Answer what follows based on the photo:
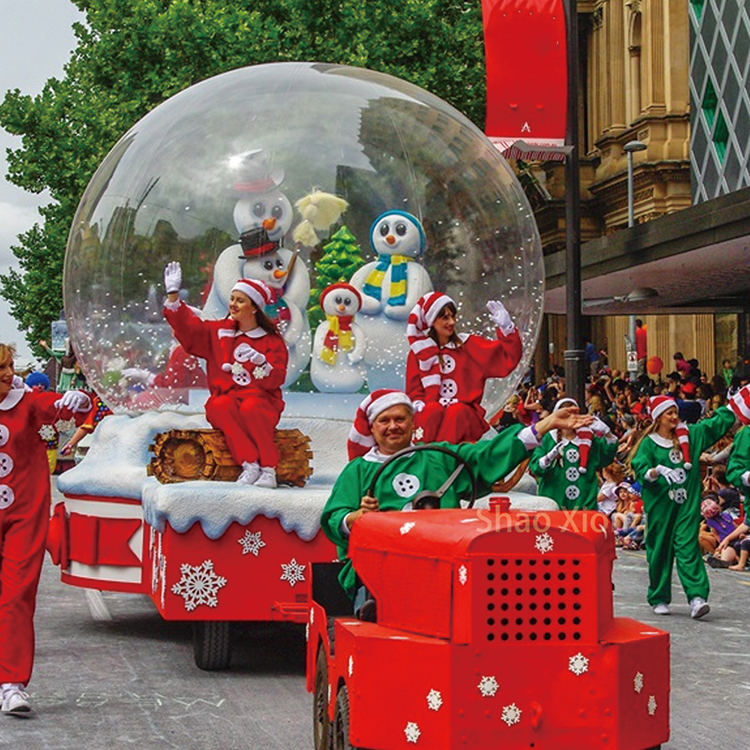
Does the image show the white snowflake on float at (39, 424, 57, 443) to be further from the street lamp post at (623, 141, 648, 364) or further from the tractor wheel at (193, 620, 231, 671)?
the street lamp post at (623, 141, 648, 364)

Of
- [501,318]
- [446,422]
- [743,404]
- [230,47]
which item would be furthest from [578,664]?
[230,47]

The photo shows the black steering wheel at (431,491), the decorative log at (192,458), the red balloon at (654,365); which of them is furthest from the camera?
the red balloon at (654,365)

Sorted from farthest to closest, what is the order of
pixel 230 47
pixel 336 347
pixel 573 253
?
pixel 230 47
pixel 573 253
pixel 336 347

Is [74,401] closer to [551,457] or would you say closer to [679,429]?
[679,429]

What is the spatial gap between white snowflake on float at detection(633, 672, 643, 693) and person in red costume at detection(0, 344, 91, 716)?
332 cm

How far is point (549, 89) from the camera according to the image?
16609 millimetres

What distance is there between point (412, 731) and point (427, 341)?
514cm

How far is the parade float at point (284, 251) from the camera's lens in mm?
10328

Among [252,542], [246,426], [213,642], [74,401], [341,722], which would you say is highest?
[74,401]

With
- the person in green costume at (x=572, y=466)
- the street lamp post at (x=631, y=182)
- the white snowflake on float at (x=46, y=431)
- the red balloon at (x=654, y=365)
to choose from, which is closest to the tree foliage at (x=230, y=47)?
the street lamp post at (x=631, y=182)

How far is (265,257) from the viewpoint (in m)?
10.7

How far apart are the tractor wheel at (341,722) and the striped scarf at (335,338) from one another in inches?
206

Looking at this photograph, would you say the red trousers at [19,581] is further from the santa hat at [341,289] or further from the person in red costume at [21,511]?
the santa hat at [341,289]

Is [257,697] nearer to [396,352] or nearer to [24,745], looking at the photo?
[24,745]
